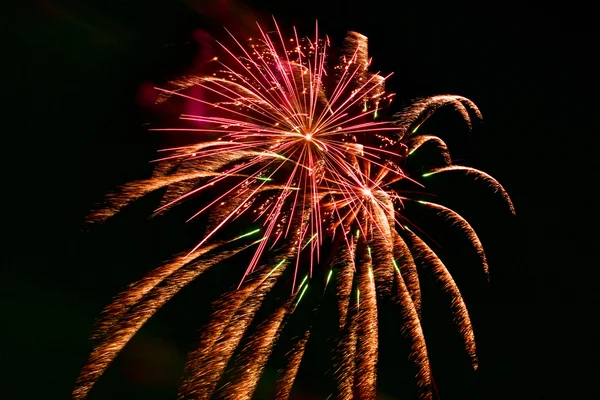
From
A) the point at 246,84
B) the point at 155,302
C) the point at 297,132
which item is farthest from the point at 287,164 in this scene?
the point at 155,302

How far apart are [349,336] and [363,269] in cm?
87

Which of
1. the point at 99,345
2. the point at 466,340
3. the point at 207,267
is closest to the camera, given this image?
the point at 99,345

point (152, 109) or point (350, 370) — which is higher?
point (152, 109)

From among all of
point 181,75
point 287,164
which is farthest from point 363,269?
point 181,75

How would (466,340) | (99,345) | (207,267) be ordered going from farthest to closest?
A: (466,340), (207,267), (99,345)

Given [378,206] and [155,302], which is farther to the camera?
[378,206]

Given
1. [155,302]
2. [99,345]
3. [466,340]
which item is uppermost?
[466,340]

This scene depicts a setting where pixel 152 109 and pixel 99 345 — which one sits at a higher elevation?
pixel 152 109

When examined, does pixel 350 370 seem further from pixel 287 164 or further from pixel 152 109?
pixel 152 109

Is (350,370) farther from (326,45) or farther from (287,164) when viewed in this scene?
(326,45)

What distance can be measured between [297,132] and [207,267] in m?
1.98

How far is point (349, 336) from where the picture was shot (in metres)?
9.24

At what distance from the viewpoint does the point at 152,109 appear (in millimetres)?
9133

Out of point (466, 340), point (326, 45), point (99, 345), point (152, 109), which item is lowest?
point (99, 345)
